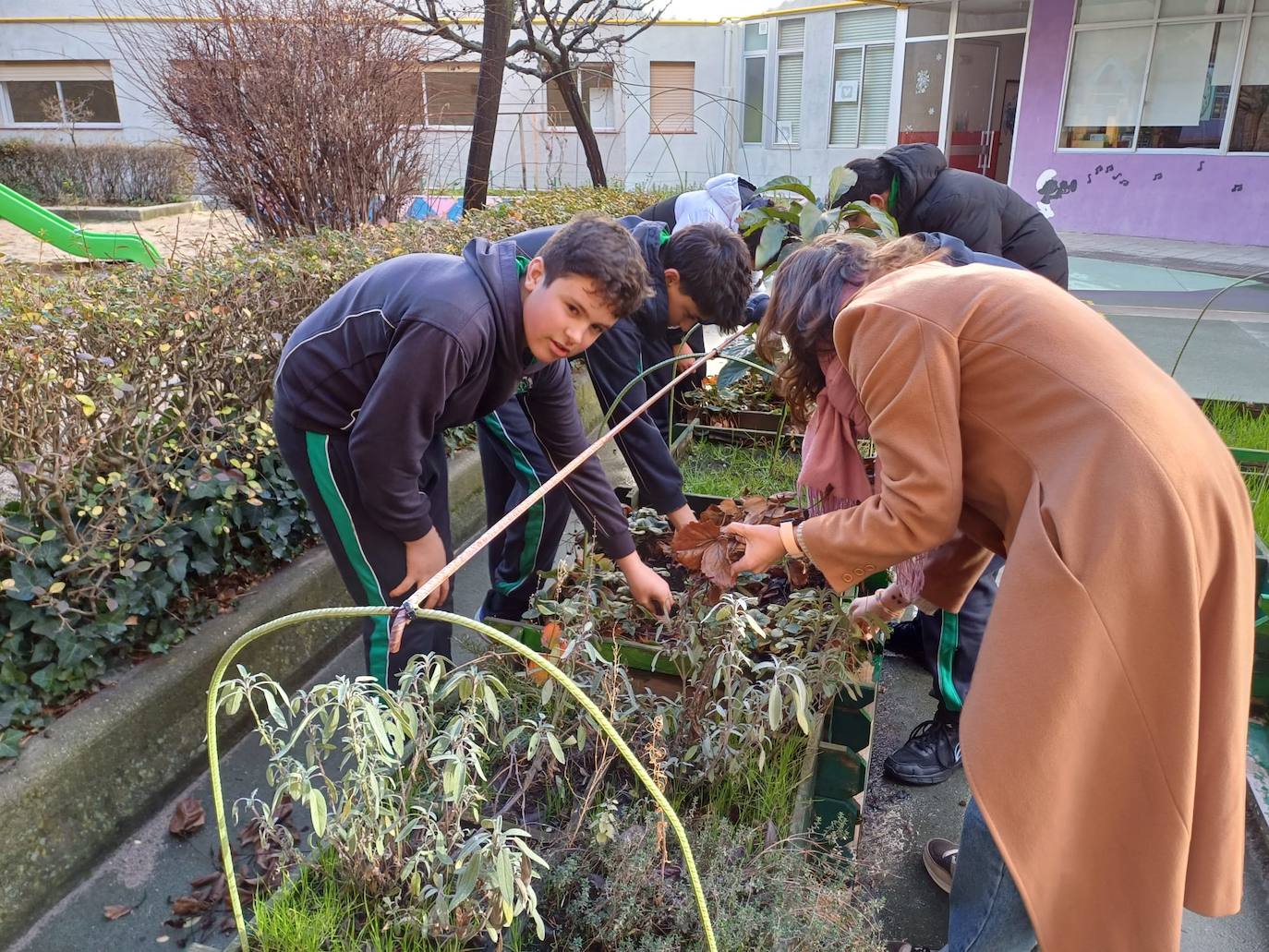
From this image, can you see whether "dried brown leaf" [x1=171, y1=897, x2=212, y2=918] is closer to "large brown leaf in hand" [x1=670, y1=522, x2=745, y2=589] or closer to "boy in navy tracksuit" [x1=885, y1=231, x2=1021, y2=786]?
"large brown leaf in hand" [x1=670, y1=522, x2=745, y2=589]

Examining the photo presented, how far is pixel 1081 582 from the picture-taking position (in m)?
1.25

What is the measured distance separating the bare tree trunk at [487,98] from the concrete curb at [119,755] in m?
4.37

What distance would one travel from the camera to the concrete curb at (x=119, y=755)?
6.32 feet

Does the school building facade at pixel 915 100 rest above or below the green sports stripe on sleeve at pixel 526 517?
above

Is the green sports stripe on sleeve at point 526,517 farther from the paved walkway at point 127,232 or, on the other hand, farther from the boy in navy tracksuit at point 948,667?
the paved walkway at point 127,232

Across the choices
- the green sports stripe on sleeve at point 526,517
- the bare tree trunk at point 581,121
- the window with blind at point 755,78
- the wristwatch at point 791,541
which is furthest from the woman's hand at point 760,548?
the window with blind at point 755,78

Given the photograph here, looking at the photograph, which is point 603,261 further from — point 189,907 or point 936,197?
point 936,197

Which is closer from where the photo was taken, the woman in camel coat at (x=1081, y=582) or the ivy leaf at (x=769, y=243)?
the woman in camel coat at (x=1081, y=582)

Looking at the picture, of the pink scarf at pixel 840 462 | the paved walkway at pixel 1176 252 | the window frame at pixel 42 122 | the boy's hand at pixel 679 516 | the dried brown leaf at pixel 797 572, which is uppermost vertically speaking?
the window frame at pixel 42 122

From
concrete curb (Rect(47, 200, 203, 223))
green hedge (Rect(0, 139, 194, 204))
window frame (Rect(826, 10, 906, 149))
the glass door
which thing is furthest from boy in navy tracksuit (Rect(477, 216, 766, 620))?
window frame (Rect(826, 10, 906, 149))

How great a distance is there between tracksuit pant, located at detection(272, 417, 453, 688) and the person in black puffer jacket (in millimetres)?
2163

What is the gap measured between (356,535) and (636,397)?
1134mm

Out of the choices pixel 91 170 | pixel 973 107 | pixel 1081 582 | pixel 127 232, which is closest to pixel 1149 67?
pixel 973 107

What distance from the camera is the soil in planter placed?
3.56 metres
